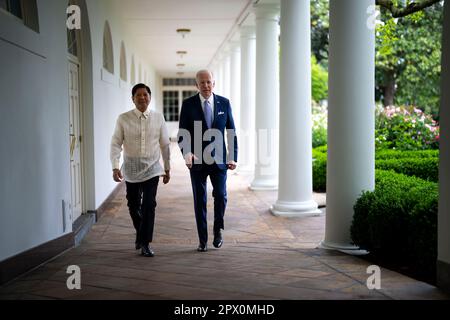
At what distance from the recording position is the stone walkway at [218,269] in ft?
13.9

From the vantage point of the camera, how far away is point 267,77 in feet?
35.8

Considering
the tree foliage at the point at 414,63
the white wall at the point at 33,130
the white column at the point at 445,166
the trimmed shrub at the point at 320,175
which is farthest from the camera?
the tree foliage at the point at 414,63

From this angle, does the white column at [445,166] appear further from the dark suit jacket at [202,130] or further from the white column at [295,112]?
the white column at [295,112]

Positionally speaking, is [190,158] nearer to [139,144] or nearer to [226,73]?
[139,144]

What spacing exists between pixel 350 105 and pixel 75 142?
12.6 feet

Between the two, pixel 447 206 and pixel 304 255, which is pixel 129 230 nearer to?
pixel 304 255

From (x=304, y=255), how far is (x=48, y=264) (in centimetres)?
252

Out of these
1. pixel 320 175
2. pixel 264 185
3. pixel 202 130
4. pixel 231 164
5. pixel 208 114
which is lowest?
pixel 264 185

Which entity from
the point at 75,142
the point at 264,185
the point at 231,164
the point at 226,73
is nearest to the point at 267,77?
the point at 264,185

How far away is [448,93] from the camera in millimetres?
4172

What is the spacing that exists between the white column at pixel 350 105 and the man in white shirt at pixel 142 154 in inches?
69.4

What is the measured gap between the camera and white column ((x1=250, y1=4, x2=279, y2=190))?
1085cm

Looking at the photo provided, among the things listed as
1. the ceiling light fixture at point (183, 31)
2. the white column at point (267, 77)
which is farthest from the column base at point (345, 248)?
the ceiling light fixture at point (183, 31)
